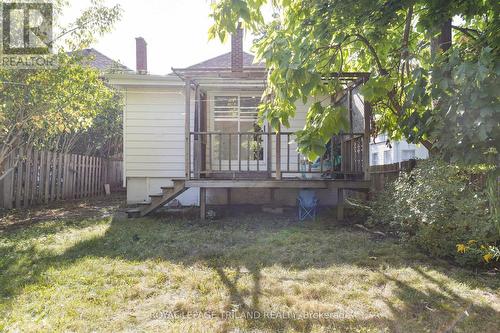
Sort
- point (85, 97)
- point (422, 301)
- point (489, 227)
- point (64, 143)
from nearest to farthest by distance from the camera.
→ point (422, 301) < point (489, 227) < point (85, 97) < point (64, 143)

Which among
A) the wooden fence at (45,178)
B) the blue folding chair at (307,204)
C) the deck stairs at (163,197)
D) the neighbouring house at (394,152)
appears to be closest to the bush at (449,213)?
the blue folding chair at (307,204)

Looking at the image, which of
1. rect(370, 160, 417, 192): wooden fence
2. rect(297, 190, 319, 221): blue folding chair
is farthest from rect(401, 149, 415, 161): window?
rect(297, 190, 319, 221): blue folding chair

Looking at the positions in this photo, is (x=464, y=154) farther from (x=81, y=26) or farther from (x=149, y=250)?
(x=81, y=26)

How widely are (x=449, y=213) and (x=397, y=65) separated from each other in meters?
2.05

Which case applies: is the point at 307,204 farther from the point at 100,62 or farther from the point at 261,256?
the point at 100,62

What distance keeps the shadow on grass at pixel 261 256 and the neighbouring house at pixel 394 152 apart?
7138 mm

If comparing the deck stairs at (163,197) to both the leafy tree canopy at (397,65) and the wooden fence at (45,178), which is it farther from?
the leafy tree canopy at (397,65)

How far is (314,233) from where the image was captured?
6.23m

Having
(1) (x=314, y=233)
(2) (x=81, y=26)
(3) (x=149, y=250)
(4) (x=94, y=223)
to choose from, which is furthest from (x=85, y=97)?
(1) (x=314, y=233)

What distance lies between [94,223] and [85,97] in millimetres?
2851

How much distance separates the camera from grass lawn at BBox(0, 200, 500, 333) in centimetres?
294

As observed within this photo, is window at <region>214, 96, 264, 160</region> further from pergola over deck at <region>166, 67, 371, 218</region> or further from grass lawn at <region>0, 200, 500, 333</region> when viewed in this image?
grass lawn at <region>0, 200, 500, 333</region>

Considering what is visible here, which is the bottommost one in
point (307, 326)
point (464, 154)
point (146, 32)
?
point (307, 326)

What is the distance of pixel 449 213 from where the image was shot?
4.33 metres
